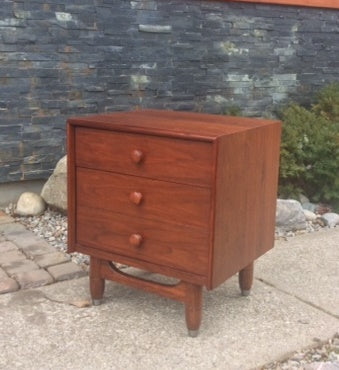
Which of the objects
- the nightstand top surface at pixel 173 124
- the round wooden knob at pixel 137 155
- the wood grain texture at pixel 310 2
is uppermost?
the wood grain texture at pixel 310 2

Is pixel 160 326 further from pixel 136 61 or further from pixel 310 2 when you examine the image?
pixel 310 2

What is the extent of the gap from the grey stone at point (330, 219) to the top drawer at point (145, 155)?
93.6 inches

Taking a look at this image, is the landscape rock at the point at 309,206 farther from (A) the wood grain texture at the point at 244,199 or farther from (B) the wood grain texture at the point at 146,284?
(B) the wood grain texture at the point at 146,284

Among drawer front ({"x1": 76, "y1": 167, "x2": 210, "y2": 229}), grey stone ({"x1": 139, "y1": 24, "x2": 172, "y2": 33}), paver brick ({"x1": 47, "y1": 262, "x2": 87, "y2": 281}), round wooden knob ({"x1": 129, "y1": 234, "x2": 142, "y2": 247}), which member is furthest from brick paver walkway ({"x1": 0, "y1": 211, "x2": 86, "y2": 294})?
grey stone ({"x1": 139, "y1": 24, "x2": 172, "y2": 33})

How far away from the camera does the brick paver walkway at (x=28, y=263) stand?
10.3 ft

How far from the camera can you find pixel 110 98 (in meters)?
4.71

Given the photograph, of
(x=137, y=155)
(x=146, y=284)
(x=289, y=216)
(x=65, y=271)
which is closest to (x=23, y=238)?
(x=65, y=271)

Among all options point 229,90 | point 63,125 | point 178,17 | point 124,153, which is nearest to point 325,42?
point 229,90

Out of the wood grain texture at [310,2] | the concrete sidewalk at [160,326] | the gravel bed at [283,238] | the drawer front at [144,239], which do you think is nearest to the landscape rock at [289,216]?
the gravel bed at [283,238]

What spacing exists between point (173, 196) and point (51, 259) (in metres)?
1.27

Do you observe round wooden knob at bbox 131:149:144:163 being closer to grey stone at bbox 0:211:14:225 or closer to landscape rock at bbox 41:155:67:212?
landscape rock at bbox 41:155:67:212

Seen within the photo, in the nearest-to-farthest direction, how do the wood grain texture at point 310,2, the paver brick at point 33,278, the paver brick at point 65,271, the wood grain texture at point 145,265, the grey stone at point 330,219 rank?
the wood grain texture at point 145,265 < the paver brick at point 33,278 < the paver brick at point 65,271 < the grey stone at point 330,219 < the wood grain texture at point 310,2

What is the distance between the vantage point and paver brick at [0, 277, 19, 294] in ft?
9.96

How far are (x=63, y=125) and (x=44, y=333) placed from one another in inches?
87.3
